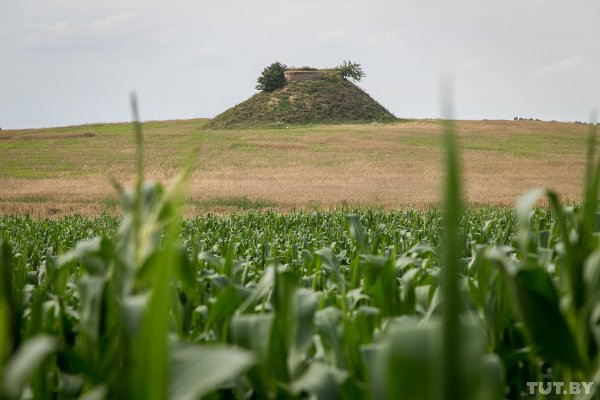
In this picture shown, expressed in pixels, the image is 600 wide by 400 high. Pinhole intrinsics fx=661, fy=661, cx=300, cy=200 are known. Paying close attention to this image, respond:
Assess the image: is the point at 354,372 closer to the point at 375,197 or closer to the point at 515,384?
the point at 515,384

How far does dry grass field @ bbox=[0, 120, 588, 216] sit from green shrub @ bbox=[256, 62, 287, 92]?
12.5m

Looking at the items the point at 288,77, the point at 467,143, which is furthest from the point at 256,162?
→ the point at 288,77

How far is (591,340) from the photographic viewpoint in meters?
1.25

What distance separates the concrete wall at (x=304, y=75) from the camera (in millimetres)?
68625

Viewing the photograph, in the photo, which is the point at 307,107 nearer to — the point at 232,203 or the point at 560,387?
the point at 232,203

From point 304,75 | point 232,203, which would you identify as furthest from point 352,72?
point 232,203

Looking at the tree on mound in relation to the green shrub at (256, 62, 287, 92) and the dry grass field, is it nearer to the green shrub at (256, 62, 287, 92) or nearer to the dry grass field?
the green shrub at (256, 62, 287, 92)

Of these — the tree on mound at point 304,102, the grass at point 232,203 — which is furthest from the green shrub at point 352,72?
the grass at point 232,203

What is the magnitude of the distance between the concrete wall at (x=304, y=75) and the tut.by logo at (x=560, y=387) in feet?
224

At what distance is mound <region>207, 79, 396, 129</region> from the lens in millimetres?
59031

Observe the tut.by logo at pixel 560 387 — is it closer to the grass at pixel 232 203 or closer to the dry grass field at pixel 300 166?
the dry grass field at pixel 300 166

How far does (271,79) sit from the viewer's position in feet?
216

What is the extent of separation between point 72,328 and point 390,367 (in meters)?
1.34

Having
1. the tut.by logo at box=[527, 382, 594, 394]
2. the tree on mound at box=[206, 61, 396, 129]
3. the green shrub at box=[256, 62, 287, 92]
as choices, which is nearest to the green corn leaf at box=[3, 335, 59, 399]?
the tut.by logo at box=[527, 382, 594, 394]
